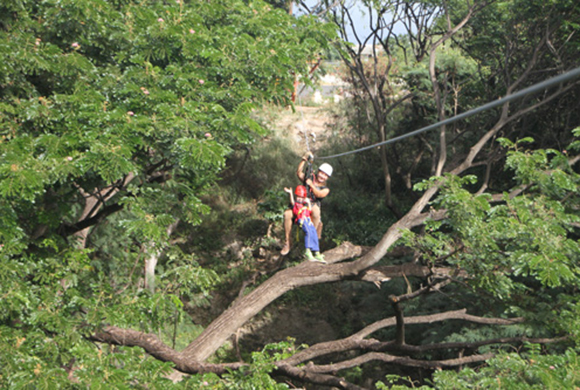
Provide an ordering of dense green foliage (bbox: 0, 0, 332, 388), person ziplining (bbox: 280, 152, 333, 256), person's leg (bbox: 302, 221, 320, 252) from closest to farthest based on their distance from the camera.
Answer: dense green foliage (bbox: 0, 0, 332, 388) → person ziplining (bbox: 280, 152, 333, 256) → person's leg (bbox: 302, 221, 320, 252)

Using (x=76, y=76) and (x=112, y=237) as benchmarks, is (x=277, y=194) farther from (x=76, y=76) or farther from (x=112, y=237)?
(x=76, y=76)

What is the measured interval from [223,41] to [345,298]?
932 centimetres

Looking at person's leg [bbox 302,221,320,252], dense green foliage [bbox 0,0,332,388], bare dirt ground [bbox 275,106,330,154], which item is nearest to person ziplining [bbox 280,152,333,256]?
person's leg [bbox 302,221,320,252]

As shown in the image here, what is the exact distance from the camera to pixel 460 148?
1426 centimetres

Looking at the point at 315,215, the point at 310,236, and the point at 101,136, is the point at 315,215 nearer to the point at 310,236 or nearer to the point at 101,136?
the point at 310,236

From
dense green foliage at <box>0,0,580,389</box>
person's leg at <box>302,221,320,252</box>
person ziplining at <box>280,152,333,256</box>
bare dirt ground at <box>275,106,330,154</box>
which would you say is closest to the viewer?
dense green foliage at <box>0,0,580,389</box>

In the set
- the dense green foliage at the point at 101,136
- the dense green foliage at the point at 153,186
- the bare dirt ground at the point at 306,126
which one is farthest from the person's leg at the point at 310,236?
the bare dirt ground at the point at 306,126

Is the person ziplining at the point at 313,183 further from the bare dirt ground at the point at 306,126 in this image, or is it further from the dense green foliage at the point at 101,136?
the bare dirt ground at the point at 306,126

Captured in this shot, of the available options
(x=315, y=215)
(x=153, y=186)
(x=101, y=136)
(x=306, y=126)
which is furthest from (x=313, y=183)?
(x=306, y=126)

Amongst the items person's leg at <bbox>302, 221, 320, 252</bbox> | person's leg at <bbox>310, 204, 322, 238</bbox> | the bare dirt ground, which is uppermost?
the bare dirt ground

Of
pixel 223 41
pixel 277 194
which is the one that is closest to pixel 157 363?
pixel 223 41

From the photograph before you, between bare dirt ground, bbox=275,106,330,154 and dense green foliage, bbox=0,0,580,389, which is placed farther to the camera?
bare dirt ground, bbox=275,106,330,154

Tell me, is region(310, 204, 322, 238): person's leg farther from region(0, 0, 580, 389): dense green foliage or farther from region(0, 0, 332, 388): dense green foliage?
region(0, 0, 332, 388): dense green foliage

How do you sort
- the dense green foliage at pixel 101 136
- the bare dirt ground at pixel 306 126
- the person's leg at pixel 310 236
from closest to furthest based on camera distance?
the dense green foliage at pixel 101 136 → the person's leg at pixel 310 236 → the bare dirt ground at pixel 306 126
